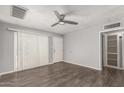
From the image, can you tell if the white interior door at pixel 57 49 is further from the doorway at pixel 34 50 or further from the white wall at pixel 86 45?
the white wall at pixel 86 45

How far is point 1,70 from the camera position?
9.65ft

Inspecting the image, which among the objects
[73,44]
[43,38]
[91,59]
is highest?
[43,38]

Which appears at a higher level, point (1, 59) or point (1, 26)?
point (1, 26)

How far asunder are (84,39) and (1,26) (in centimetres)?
414

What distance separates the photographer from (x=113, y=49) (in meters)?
4.12

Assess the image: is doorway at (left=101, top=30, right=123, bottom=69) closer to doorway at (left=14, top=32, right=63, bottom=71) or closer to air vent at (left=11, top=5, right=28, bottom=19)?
doorway at (left=14, top=32, right=63, bottom=71)

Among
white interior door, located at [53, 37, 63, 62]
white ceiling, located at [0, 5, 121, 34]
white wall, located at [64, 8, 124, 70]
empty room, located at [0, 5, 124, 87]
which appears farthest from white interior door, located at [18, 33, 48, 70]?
white wall, located at [64, 8, 124, 70]

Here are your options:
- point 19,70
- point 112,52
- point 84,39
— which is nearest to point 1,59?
point 19,70

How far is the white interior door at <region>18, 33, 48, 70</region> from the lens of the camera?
140 inches

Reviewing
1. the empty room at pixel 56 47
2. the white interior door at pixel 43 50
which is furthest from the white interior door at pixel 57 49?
the white interior door at pixel 43 50

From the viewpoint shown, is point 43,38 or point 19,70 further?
point 43,38

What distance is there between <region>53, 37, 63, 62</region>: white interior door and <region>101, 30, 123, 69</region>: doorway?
3014 mm

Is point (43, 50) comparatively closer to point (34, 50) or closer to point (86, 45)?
point (34, 50)

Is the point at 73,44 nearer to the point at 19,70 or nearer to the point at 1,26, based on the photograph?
→ the point at 19,70
